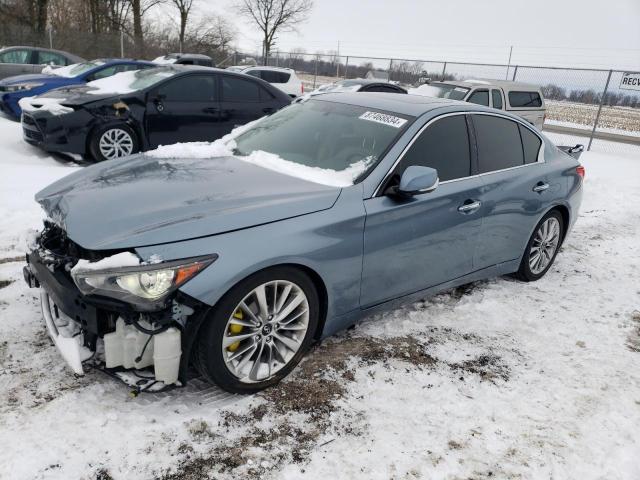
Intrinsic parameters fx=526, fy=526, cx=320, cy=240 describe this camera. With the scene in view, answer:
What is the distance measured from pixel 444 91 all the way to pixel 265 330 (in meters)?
10.6

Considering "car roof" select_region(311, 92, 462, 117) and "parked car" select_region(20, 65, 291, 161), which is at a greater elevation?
"car roof" select_region(311, 92, 462, 117)

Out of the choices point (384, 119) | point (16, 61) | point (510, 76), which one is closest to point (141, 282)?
point (384, 119)

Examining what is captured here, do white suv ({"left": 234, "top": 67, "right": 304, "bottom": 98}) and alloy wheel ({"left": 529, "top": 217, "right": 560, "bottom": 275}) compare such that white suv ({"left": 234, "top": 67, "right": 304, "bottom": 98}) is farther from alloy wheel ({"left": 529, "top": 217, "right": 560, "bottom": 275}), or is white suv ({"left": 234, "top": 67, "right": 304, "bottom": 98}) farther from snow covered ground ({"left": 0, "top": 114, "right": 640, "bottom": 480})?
snow covered ground ({"left": 0, "top": 114, "right": 640, "bottom": 480})

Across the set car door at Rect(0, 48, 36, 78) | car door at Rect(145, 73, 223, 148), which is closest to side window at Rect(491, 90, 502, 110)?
car door at Rect(145, 73, 223, 148)

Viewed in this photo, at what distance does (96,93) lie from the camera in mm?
7410

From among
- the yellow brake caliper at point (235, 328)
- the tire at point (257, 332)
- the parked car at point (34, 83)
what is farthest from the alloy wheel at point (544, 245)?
the parked car at point (34, 83)

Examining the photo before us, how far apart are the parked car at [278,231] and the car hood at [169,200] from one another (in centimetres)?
1

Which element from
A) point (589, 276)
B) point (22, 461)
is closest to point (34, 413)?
point (22, 461)

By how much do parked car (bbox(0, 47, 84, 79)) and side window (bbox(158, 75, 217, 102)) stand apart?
29.0ft

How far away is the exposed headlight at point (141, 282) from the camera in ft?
7.77

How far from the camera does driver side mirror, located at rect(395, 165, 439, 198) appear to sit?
312 cm

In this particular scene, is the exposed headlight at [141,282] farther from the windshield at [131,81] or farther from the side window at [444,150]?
the windshield at [131,81]

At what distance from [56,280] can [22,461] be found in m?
0.83

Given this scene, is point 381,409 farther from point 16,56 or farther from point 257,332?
point 16,56
